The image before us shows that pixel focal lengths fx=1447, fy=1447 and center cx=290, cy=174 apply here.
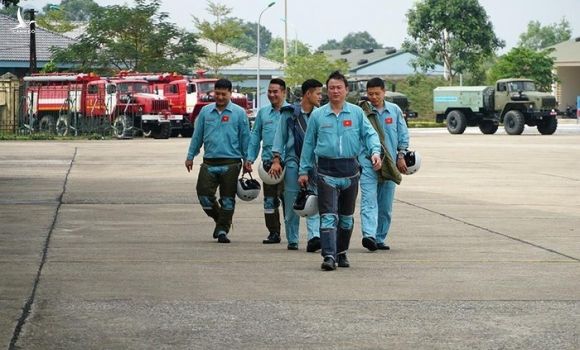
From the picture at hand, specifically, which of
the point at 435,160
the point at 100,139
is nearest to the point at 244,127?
the point at 435,160

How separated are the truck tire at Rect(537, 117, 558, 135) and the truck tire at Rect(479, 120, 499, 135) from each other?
180 centimetres

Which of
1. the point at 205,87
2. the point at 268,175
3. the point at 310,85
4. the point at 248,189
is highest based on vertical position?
the point at 205,87

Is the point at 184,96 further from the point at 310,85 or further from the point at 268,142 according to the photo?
the point at 310,85

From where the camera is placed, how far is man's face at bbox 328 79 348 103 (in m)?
12.6

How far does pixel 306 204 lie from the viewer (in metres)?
13.0

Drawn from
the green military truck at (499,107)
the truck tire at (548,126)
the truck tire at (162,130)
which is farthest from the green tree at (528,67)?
the truck tire at (162,130)

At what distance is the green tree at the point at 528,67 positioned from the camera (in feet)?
291

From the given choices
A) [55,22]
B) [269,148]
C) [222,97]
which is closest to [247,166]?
[269,148]

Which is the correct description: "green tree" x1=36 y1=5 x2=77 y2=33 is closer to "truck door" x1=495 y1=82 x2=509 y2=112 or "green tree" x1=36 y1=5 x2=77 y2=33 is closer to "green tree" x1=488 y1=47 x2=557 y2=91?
"green tree" x1=488 y1=47 x2=557 y2=91

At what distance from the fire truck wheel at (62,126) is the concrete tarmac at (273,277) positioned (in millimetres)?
29429

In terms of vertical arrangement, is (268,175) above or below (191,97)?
below

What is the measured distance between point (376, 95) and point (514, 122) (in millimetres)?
39569

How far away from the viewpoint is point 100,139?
164ft

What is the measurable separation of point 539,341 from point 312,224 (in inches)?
214
